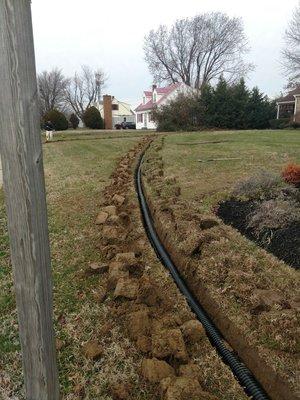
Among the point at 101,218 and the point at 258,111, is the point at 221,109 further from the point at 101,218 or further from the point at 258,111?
the point at 101,218

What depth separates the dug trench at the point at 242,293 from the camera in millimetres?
2625

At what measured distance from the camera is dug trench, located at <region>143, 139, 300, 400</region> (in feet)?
8.61

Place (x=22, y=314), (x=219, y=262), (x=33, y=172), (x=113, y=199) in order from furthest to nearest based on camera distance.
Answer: (x=113, y=199)
(x=219, y=262)
(x=22, y=314)
(x=33, y=172)

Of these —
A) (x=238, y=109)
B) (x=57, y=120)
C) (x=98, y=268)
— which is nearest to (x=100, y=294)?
(x=98, y=268)

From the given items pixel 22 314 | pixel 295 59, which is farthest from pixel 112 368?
pixel 295 59

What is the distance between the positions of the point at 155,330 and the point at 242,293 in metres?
0.92

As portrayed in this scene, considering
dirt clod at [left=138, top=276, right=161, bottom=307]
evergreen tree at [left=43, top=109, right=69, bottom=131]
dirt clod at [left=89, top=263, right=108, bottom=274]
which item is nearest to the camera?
dirt clod at [left=138, top=276, right=161, bottom=307]

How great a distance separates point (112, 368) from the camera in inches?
102

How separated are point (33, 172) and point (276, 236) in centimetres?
386

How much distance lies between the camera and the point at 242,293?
3326mm

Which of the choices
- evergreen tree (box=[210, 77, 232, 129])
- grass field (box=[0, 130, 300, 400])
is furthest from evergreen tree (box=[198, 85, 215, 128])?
grass field (box=[0, 130, 300, 400])

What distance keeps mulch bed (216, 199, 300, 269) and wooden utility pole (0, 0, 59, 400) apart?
3076mm

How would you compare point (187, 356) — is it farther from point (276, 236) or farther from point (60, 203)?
point (60, 203)

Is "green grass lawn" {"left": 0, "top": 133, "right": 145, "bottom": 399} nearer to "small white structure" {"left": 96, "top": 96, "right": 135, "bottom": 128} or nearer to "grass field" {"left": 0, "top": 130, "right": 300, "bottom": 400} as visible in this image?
"grass field" {"left": 0, "top": 130, "right": 300, "bottom": 400}
